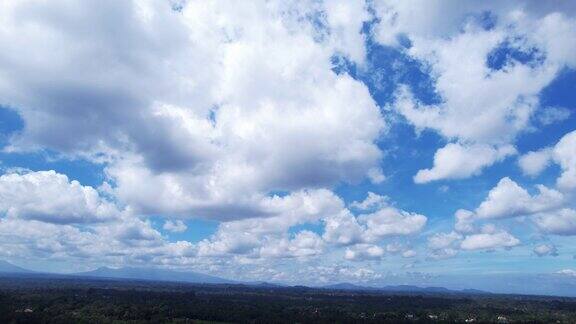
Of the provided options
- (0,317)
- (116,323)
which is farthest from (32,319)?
(116,323)

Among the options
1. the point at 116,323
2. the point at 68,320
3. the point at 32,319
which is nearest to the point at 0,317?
the point at 32,319

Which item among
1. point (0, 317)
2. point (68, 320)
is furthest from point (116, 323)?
point (0, 317)

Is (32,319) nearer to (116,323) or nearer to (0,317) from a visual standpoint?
(0,317)

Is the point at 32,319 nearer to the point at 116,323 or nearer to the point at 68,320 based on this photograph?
the point at 68,320

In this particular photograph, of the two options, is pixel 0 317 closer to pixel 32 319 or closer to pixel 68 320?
pixel 32 319

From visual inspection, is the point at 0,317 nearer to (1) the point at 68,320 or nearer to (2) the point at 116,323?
(1) the point at 68,320
